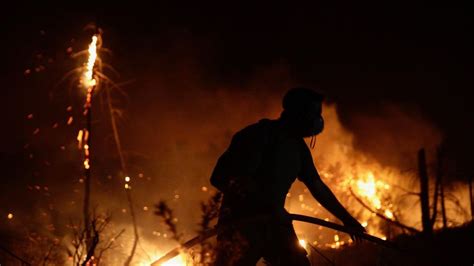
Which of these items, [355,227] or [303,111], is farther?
[355,227]

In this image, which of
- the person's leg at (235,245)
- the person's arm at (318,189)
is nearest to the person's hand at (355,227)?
the person's arm at (318,189)

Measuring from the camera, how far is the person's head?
440 centimetres

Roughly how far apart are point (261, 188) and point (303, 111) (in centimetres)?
69

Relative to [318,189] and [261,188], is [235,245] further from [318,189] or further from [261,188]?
[318,189]

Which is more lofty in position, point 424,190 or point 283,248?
point 424,190

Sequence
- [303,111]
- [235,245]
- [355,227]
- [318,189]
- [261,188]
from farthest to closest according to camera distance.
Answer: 1. [318,189]
2. [355,227]
3. [303,111]
4. [261,188]
5. [235,245]

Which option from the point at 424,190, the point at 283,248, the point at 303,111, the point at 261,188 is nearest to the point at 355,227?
the point at 283,248

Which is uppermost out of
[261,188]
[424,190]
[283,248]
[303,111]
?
[424,190]

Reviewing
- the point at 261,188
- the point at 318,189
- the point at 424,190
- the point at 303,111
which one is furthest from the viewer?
the point at 424,190

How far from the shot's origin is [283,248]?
4160 mm

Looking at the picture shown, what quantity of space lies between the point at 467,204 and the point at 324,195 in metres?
24.0

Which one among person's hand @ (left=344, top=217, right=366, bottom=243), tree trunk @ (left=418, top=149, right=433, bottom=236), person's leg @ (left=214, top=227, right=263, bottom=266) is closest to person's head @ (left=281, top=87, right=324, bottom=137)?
person's hand @ (left=344, top=217, right=366, bottom=243)

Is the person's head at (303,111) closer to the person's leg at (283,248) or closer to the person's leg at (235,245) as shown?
the person's leg at (283,248)

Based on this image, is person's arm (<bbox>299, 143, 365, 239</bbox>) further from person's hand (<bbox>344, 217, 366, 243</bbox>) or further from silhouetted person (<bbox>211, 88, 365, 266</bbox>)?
silhouetted person (<bbox>211, 88, 365, 266</bbox>)
